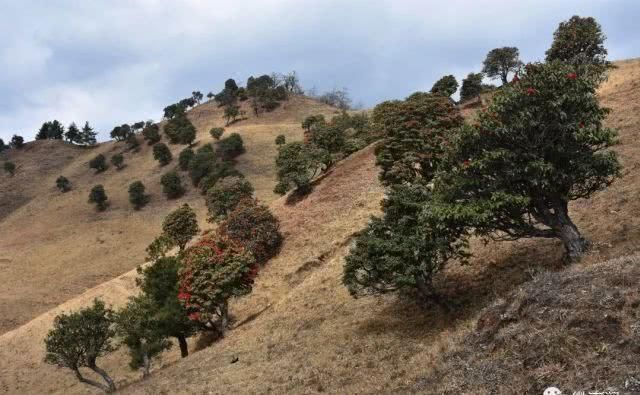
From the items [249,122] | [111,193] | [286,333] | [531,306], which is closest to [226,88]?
[249,122]

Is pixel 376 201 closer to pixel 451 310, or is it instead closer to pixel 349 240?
pixel 349 240

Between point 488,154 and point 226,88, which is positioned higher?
point 226,88

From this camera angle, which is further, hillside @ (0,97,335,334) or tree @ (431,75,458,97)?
tree @ (431,75,458,97)

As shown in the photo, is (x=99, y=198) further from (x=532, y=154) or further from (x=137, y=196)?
(x=532, y=154)

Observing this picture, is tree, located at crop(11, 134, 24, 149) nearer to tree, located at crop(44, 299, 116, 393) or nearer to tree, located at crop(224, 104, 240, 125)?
tree, located at crop(224, 104, 240, 125)

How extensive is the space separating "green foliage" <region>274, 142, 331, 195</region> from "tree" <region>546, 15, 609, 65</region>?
94.8ft

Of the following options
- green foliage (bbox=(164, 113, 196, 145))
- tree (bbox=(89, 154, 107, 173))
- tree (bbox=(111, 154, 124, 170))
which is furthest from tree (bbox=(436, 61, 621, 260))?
tree (bbox=(89, 154, 107, 173))

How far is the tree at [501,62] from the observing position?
260 feet

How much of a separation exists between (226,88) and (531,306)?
163861 millimetres

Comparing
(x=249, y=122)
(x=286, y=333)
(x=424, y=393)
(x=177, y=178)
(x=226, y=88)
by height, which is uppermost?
(x=226, y=88)

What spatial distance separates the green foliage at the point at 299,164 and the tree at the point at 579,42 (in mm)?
28898

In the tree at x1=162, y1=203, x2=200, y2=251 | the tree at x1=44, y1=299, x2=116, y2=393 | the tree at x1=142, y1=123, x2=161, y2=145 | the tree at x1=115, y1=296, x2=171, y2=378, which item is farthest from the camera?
the tree at x1=142, y1=123, x2=161, y2=145

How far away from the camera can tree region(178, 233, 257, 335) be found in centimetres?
3538

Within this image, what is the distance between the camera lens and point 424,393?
12.5 m
